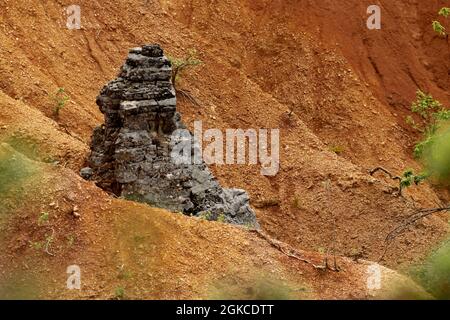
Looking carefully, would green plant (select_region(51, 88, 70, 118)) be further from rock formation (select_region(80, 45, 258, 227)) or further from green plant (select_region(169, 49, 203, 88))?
rock formation (select_region(80, 45, 258, 227))

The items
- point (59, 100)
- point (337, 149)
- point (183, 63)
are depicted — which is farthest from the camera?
point (337, 149)

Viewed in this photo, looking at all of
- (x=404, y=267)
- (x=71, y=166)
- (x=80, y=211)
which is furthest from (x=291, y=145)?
(x=80, y=211)

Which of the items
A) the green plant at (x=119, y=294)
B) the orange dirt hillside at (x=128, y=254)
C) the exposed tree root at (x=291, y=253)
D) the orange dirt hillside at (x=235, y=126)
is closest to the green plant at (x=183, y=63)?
the orange dirt hillside at (x=235, y=126)

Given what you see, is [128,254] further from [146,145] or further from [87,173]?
[87,173]

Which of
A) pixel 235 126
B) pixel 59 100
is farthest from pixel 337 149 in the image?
pixel 59 100

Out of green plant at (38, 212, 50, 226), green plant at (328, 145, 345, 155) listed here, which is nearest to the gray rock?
green plant at (38, 212, 50, 226)

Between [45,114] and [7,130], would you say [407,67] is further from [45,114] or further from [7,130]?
[7,130]
